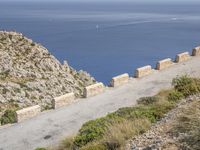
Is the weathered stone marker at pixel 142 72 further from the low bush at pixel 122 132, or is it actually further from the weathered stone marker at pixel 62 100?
the low bush at pixel 122 132

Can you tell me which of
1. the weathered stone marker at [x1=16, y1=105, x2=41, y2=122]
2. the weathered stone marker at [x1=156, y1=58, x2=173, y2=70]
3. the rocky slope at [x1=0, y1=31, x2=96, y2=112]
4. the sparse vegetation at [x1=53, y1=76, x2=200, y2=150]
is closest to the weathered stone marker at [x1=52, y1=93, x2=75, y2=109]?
the weathered stone marker at [x1=16, y1=105, x2=41, y2=122]

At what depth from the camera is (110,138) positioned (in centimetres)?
964

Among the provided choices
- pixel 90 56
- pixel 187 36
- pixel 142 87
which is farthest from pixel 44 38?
pixel 142 87

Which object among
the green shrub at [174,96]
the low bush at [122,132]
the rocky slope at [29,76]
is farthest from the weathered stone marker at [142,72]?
the rocky slope at [29,76]

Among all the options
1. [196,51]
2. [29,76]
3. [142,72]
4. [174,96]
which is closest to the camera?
[174,96]

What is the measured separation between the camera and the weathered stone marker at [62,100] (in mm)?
18453

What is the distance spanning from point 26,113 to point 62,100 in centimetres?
215

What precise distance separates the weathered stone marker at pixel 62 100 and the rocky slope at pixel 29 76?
15.2m

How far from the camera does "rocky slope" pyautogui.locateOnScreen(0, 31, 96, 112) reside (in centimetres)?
3572

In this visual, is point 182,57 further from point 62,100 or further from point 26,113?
point 26,113

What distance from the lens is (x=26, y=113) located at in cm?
1723

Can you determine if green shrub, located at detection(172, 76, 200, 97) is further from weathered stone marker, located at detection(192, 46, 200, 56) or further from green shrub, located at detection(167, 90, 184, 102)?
weathered stone marker, located at detection(192, 46, 200, 56)

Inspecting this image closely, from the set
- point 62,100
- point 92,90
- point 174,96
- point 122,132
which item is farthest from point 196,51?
point 122,132

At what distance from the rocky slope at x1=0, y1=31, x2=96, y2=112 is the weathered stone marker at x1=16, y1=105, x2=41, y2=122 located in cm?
1605
